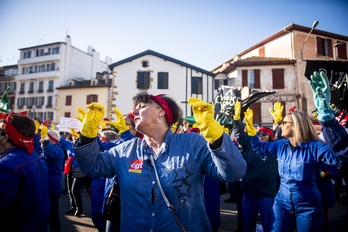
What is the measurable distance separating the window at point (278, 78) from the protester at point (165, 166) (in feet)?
73.6

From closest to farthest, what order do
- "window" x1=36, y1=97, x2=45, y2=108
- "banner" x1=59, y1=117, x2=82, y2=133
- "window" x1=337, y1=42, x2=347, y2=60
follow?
1. "banner" x1=59, y1=117, x2=82, y2=133
2. "window" x1=337, y1=42, x2=347, y2=60
3. "window" x1=36, y1=97, x2=45, y2=108

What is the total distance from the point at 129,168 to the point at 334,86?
177 inches

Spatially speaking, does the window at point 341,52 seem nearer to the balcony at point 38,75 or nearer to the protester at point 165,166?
the protester at point 165,166

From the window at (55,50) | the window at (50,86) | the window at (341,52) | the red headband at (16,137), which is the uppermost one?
the window at (55,50)

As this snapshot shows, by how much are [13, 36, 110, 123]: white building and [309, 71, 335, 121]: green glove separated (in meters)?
34.1

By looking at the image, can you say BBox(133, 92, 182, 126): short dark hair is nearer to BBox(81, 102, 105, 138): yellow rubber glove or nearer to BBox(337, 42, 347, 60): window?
BBox(81, 102, 105, 138): yellow rubber glove

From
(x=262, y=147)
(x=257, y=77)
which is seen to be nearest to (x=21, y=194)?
(x=262, y=147)

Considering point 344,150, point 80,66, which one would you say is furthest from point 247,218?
point 80,66

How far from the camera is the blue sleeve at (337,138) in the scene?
96.8 inches

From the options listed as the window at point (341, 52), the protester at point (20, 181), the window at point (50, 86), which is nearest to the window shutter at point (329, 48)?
the window at point (341, 52)

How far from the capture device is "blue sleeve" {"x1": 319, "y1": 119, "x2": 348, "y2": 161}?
8.07ft

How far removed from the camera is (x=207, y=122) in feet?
4.88

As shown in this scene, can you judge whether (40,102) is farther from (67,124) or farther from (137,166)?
(137,166)

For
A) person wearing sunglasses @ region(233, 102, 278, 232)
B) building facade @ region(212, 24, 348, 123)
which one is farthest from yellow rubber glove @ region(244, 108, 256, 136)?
building facade @ region(212, 24, 348, 123)
